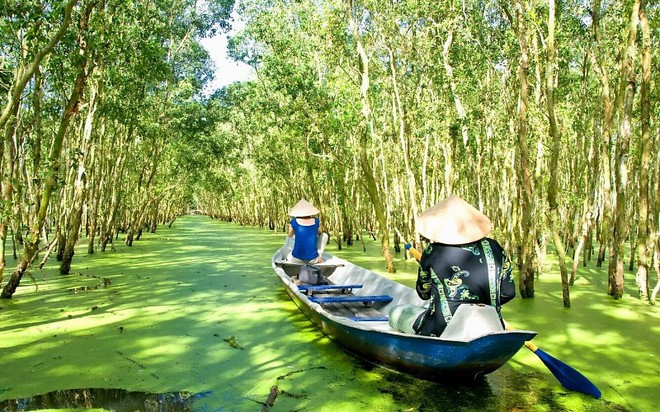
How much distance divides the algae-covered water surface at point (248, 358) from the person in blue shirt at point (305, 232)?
68 cm

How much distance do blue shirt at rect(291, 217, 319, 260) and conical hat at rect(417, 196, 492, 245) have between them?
13.7 feet

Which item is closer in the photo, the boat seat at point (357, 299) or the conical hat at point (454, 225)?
the conical hat at point (454, 225)

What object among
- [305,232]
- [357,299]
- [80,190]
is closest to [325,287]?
[357,299]

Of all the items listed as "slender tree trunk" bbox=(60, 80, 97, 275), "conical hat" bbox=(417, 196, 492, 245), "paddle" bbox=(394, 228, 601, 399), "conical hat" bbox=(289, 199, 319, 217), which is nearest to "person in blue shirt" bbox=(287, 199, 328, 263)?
"conical hat" bbox=(289, 199, 319, 217)

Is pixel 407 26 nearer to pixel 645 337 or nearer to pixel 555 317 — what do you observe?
pixel 555 317

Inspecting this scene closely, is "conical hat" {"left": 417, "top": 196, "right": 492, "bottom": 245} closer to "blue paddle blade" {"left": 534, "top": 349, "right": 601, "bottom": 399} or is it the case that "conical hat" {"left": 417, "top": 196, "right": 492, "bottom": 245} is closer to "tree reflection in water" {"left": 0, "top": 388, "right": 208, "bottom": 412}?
"blue paddle blade" {"left": 534, "top": 349, "right": 601, "bottom": 399}

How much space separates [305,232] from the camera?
7.64 metres

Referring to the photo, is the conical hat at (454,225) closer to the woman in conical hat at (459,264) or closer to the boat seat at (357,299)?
the woman in conical hat at (459,264)

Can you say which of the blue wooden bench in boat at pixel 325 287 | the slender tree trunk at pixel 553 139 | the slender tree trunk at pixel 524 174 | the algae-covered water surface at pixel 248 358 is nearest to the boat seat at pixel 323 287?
the blue wooden bench in boat at pixel 325 287

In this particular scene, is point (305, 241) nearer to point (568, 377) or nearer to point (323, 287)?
point (323, 287)

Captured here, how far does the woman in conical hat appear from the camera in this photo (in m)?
3.34

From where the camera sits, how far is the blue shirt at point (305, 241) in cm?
764

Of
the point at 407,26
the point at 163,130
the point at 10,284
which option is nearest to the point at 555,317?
the point at 10,284

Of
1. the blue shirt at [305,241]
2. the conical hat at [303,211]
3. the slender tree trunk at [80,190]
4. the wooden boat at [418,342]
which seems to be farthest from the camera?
the slender tree trunk at [80,190]
